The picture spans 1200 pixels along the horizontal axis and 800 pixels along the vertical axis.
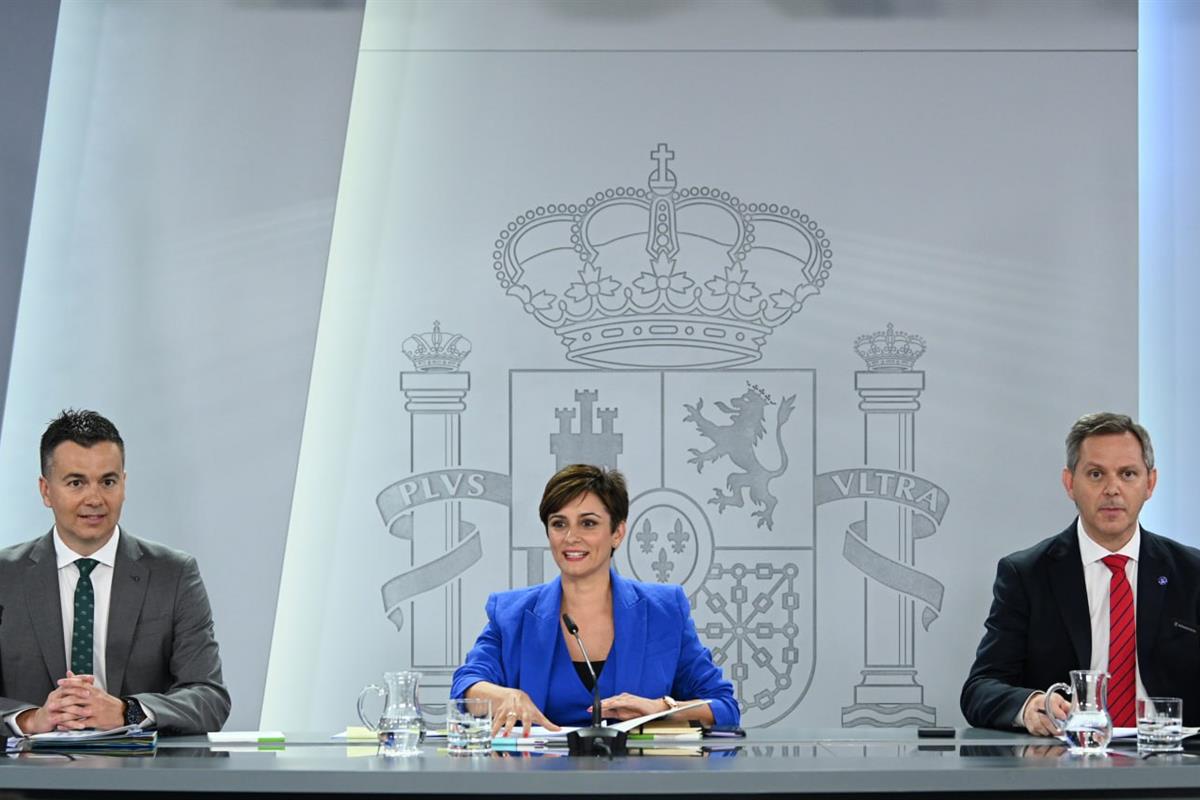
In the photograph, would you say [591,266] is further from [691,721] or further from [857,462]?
[691,721]

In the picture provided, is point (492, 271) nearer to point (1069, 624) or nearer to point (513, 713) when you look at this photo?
point (513, 713)

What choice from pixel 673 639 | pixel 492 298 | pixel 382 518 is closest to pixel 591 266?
pixel 492 298

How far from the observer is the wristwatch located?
282 centimetres

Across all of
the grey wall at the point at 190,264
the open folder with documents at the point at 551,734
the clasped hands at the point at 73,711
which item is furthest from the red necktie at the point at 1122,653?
the grey wall at the point at 190,264

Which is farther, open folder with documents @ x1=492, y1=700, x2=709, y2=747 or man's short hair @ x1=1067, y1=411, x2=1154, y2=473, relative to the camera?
man's short hair @ x1=1067, y1=411, x2=1154, y2=473

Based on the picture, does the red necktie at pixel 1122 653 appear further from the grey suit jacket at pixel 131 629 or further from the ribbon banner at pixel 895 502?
the grey suit jacket at pixel 131 629

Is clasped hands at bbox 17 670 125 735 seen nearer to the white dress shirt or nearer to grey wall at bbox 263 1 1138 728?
grey wall at bbox 263 1 1138 728

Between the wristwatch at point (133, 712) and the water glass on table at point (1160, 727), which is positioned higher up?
the water glass on table at point (1160, 727)

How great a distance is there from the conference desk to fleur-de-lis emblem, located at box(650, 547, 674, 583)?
6.80 ft

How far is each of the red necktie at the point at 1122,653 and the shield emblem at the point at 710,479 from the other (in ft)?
4.24

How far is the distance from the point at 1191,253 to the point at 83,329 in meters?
3.74

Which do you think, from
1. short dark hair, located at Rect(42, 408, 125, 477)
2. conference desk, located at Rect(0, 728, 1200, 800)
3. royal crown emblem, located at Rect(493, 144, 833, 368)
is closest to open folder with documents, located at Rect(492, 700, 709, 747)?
conference desk, located at Rect(0, 728, 1200, 800)

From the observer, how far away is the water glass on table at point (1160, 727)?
2506 mm

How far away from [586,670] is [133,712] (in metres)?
1.03
